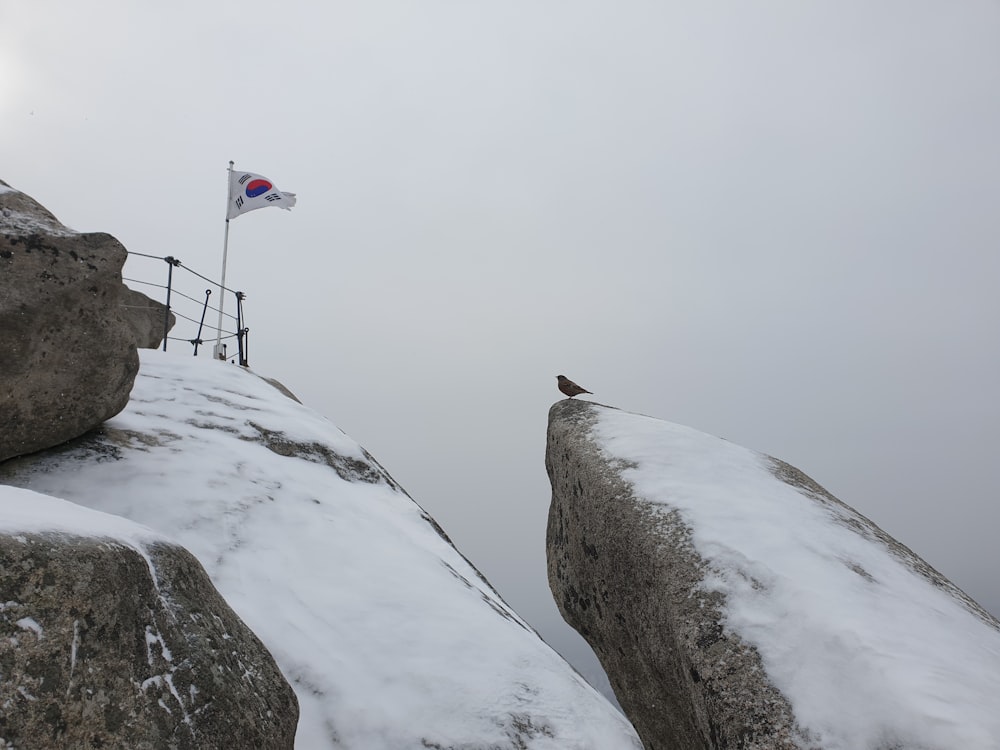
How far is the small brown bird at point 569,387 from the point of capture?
7.45 metres

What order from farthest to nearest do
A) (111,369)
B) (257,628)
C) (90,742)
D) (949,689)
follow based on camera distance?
(111,369) < (257,628) < (949,689) < (90,742)

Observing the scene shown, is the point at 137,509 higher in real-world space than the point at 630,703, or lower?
higher

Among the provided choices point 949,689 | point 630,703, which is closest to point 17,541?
point 949,689

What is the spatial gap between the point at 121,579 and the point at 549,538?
4.76 meters

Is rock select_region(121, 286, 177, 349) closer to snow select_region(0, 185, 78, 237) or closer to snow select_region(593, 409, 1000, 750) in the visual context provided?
snow select_region(0, 185, 78, 237)

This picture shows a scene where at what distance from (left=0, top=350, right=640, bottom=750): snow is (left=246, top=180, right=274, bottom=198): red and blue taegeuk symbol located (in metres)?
9.92

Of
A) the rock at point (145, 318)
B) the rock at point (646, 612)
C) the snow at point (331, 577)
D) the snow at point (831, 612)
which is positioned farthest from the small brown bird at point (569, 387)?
the rock at point (145, 318)

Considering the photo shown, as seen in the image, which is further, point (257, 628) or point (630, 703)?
point (630, 703)

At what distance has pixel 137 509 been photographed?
4.77 metres

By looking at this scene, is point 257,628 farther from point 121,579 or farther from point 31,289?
point 31,289

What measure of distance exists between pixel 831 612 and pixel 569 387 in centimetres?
405

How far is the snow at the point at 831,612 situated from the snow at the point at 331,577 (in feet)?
4.01

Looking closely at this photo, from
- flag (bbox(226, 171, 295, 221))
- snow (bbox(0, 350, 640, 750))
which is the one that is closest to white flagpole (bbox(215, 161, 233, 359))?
flag (bbox(226, 171, 295, 221))

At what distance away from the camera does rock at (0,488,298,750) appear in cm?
206
